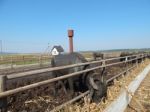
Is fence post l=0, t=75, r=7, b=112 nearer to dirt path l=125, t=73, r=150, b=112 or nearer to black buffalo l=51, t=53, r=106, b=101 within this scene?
black buffalo l=51, t=53, r=106, b=101

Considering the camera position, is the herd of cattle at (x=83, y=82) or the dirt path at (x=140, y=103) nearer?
the dirt path at (x=140, y=103)

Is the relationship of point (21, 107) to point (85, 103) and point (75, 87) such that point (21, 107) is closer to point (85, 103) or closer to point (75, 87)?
point (85, 103)

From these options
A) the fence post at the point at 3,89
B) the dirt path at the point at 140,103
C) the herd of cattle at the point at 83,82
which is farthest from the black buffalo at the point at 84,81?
the fence post at the point at 3,89

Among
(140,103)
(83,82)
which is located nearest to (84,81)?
(83,82)

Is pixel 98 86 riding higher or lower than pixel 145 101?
higher

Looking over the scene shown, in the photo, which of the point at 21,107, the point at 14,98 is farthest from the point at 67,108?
the point at 14,98

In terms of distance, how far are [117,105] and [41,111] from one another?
1953mm

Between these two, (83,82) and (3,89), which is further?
(83,82)

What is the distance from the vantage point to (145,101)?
724cm

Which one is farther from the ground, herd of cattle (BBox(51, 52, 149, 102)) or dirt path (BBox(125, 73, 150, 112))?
herd of cattle (BBox(51, 52, 149, 102))

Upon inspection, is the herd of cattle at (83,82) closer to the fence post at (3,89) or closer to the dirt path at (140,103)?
the dirt path at (140,103)

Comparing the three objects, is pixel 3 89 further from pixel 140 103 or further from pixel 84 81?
pixel 140 103

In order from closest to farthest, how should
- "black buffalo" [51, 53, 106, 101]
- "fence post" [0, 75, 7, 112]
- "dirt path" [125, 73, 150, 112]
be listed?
"fence post" [0, 75, 7, 112] < "dirt path" [125, 73, 150, 112] < "black buffalo" [51, 53, 106, 101]

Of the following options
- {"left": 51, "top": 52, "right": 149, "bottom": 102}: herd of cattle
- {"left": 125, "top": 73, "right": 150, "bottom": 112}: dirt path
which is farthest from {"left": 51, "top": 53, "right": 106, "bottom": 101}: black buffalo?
{"left": 125, "top": 73, "right": 150, "bottom": 112}: dirt path
